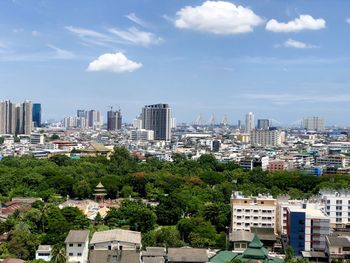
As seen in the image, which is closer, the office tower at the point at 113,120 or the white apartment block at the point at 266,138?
the white apartment block at the point at 266,138

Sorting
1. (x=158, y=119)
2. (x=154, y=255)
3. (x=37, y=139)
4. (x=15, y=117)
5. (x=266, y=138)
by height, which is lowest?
(x=154, y=255)

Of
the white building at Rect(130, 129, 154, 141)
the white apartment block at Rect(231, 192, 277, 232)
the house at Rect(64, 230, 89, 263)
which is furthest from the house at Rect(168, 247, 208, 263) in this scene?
the white building at Rect(130, 129, 154, 141)

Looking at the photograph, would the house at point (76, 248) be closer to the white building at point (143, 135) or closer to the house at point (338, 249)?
the house at point (338, 249)

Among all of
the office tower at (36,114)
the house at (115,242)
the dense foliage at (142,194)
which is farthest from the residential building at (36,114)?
the house at (115,242)

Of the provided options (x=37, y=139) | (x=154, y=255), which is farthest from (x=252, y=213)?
(x=37, y=139)

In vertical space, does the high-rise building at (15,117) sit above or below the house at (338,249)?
above

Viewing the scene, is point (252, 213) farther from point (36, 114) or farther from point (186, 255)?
point (36, 114)

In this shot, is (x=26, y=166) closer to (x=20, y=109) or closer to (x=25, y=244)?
(x=25, y=244)
